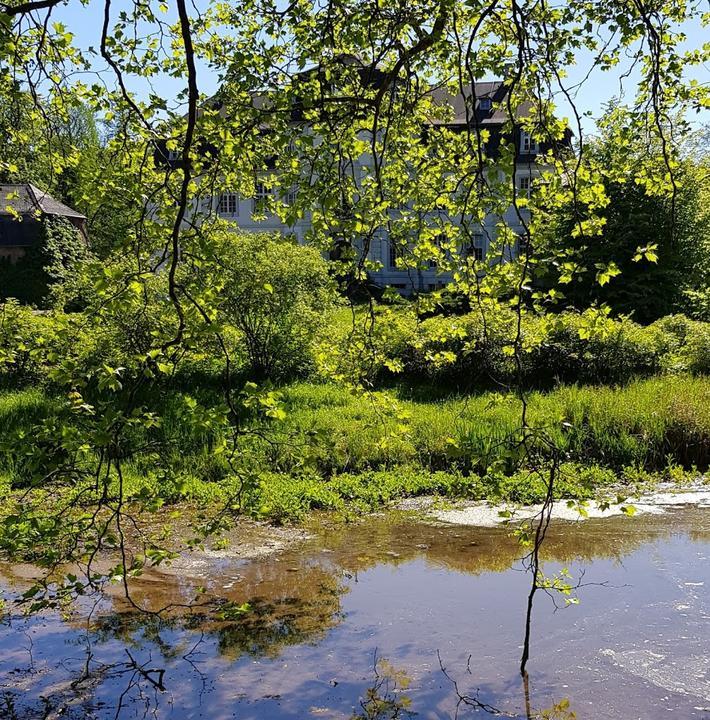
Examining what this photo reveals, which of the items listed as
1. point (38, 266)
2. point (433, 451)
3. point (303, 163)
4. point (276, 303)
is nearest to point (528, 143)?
point (276, 303)

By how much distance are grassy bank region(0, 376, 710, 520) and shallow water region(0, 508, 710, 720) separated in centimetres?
174

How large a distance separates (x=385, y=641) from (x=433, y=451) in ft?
17.7

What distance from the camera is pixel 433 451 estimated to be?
438 inches

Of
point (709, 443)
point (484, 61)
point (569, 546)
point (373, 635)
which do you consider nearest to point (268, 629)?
point (373, 635)

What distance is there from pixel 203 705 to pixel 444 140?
431 centimetres

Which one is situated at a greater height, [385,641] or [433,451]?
[433,451]

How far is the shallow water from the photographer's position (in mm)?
4977

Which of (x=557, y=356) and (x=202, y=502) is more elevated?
(x=557, y=356)

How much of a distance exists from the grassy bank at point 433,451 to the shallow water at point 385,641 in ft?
5.70

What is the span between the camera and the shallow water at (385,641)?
16.3ft

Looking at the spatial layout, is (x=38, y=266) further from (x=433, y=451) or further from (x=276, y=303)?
(x=433, y=451)

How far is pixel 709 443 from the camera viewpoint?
11.3 m

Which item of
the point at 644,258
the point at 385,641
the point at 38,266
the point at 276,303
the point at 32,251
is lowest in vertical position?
the point at 385,641

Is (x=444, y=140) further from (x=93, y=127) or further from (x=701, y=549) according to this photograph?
(x=93, y=127)
